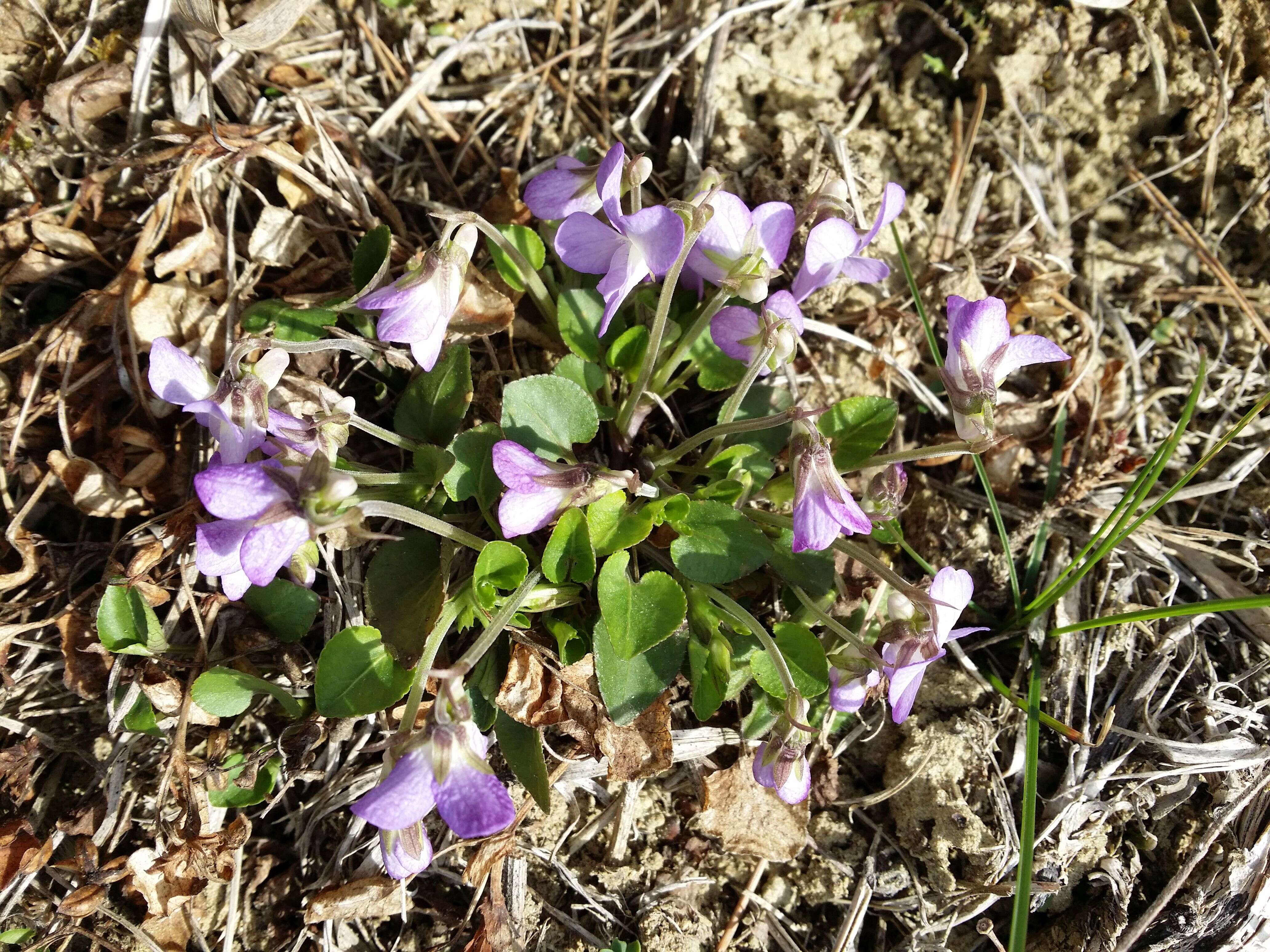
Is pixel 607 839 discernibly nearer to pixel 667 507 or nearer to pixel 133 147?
pixel 667 507

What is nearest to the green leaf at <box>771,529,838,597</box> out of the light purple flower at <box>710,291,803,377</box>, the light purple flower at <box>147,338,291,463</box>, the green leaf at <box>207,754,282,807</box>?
the light purple flower at <box>710,291,803,377</box>

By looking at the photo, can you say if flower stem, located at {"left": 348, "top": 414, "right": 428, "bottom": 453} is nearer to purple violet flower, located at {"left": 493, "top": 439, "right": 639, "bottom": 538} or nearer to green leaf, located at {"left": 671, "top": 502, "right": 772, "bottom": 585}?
purple violet flower, located at {"left": 493, "top": 439, "right": 639, "bottom": 538}

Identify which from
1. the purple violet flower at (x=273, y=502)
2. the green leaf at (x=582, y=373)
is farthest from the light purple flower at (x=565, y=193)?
the purple violet flower at (x=273, y=502)

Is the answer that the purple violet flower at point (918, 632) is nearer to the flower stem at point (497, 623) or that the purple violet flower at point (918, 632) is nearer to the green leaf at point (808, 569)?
the green leaf at point (808, 569)

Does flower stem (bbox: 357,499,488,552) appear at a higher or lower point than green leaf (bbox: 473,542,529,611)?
higher

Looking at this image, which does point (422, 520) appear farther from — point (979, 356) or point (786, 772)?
point (979, 356)

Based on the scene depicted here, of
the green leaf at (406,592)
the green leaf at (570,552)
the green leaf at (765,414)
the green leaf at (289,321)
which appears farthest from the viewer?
the green leaf at (765,414)
